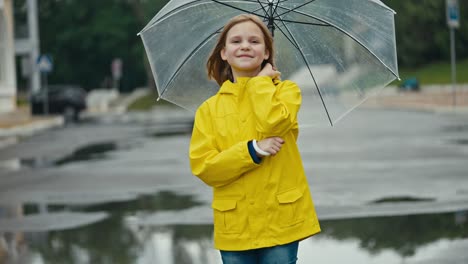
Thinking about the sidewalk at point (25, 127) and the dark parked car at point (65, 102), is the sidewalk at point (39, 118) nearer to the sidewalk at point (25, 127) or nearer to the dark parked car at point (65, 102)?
the sidewalk at point (25, 127)

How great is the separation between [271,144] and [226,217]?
1.29 feet

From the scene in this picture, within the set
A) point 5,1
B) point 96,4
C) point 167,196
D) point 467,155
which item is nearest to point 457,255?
point 167,196

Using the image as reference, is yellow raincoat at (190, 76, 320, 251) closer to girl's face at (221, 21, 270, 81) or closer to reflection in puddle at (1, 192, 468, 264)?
girl's face at (221, 21, 270, 81)

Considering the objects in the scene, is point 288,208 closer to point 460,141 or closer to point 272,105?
point 272,105

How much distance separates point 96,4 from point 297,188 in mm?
83883

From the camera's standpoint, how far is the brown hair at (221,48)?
15.7 feet

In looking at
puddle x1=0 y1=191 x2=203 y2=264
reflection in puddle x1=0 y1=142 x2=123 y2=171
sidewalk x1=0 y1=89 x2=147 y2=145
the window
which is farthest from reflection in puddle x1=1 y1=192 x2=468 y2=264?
the window

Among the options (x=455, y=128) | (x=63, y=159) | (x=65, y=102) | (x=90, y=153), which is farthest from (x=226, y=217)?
(x=65, y=102)

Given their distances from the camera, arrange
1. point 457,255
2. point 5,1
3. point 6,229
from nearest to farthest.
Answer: point 457,255 < point 6,229 < point 5,1

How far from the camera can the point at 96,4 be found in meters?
87.1

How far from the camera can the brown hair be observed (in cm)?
479

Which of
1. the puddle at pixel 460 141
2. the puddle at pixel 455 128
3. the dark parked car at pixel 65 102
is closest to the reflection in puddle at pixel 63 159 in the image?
the puddle at pixel 460 141

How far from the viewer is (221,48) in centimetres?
495

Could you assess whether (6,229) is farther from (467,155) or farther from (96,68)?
(96,68)
